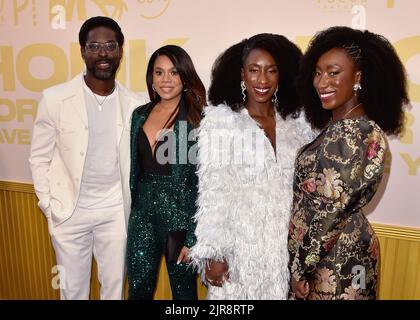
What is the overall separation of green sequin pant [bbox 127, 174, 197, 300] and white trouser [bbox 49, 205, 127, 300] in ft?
0.69

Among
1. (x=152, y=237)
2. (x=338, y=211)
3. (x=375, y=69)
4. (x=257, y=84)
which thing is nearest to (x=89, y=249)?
(x=152, y=237)

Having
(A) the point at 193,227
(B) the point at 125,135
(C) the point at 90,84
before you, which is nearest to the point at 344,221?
(A) the point at 193,227

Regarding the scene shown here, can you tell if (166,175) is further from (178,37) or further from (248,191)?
(178,37)

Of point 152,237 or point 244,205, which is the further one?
point 152,237

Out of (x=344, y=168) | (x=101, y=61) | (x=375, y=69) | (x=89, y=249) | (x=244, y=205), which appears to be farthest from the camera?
(x=89, y=249)

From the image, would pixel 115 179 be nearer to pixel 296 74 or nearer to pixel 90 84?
pixel 90 84

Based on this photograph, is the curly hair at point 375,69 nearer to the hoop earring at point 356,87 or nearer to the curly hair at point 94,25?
the hoop earring at point 356,87

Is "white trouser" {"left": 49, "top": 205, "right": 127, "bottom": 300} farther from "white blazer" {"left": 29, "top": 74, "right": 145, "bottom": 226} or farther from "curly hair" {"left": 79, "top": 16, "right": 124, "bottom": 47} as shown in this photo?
"curly hair" {"left": 79, "top": 16, "right": 124, "bottom": 47}

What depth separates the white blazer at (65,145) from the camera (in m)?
2.38

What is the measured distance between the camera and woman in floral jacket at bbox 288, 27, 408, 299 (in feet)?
5.24

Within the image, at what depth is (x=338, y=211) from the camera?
161 centimetres

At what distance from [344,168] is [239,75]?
0.85 m

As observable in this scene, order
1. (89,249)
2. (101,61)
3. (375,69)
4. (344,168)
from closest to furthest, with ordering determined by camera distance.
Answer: (344,168)
(375,69)
(101,61)
(89,249)

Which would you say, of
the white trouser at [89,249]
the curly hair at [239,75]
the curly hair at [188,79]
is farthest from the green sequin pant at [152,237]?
the curly hair at [239,75]
